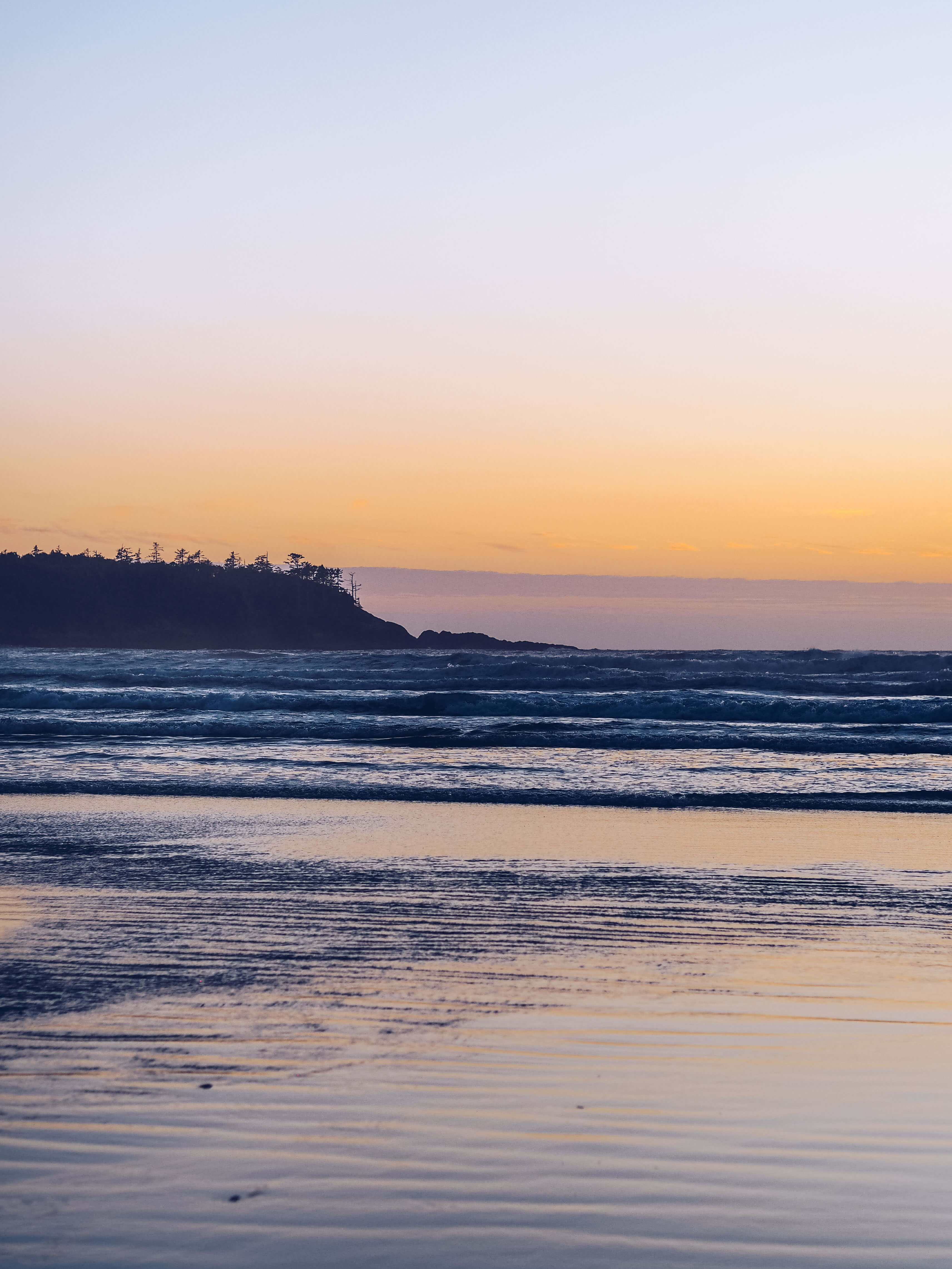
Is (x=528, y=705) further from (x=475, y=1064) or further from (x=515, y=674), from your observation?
(x=475, y=1064)

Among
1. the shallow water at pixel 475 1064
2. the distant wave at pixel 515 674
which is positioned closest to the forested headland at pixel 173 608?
the distant wave at pixel 515 674

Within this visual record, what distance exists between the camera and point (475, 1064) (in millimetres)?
4223

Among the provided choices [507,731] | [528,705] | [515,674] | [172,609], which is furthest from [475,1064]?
[172,609]

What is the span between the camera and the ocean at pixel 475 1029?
9.96 feet

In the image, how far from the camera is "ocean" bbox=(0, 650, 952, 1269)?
3035mm

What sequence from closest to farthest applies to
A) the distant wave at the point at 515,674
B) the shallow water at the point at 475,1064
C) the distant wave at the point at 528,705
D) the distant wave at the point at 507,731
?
the shallow water at the point at 475,1064, the distant wave at the point at 507,731, the distant wave at the point at 528,705, the distant wave at the point at 515,674

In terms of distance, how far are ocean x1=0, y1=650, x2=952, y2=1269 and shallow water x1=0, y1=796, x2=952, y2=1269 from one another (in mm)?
16

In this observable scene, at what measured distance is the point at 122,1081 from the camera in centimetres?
399

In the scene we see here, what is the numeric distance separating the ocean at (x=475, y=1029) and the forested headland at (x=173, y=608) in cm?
12282

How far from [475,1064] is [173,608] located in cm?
14534

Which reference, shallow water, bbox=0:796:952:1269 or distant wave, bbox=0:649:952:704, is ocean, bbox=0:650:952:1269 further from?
distant wave, bbox=0:649:952:704

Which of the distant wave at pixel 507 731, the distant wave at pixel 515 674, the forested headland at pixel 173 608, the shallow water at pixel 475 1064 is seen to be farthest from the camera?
the forested headland at pixel 173 608

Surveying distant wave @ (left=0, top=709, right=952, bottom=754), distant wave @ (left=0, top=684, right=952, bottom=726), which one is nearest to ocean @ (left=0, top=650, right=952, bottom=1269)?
distant wave @ (left=0, top=709, right=952, bottom=754)

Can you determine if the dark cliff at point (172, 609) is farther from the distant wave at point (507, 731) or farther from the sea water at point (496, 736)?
the distant wave at point (507, 731)
